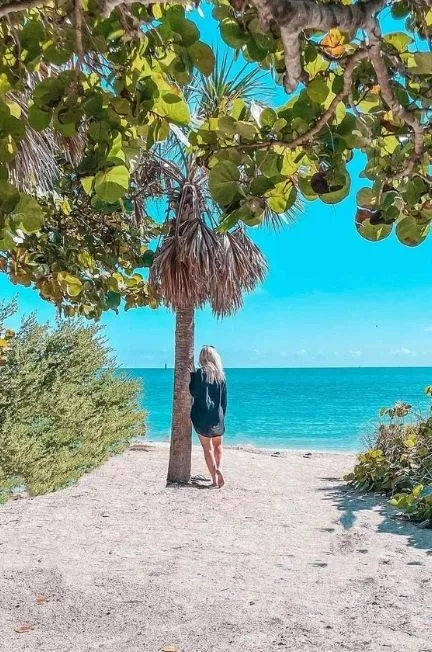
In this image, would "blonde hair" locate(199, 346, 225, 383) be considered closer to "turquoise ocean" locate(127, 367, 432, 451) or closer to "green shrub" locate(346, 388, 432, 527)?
"green shrub" locate(346, 388, 432, 527)

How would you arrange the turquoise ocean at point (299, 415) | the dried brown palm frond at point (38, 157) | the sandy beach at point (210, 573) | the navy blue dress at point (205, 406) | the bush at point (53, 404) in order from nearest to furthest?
the dried brown palm frond at point (38, 157) → the sandy beach at point (210, 573) → the bush at point (53, 404) → the navy blue dress at point (205, 406) → the turquoise ocean at point (299, 415)

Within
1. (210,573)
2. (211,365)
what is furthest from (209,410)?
(210,573)

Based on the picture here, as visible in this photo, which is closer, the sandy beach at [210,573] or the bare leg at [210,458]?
the sandy beach at [210,573]

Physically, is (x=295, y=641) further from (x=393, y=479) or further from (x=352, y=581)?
(x=393, y=479)

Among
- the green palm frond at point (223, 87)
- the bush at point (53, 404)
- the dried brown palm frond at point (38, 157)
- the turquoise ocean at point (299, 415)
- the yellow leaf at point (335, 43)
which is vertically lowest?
the turquoise ocean at point (299, 415)

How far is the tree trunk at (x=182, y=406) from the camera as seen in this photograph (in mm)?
8398

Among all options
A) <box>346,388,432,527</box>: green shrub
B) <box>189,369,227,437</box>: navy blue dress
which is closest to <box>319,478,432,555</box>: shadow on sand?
<box>346,388,432,527</box>: green shrub

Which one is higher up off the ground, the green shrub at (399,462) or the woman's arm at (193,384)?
the woman's arm at (193,384)

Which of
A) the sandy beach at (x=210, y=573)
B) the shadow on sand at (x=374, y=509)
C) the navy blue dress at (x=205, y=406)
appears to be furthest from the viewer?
the navy blue dress at (x=205, y=406)

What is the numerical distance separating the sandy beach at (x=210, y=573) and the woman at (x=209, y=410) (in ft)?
1.78

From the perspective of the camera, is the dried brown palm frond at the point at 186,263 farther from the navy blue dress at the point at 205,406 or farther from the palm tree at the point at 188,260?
the navy blue dress at the point at 205,406

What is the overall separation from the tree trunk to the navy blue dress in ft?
0.69

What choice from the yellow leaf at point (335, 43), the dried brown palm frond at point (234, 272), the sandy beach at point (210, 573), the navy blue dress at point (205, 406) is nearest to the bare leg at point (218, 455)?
the navy blue dress at point (205, 406)

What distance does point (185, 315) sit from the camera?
8484mm
